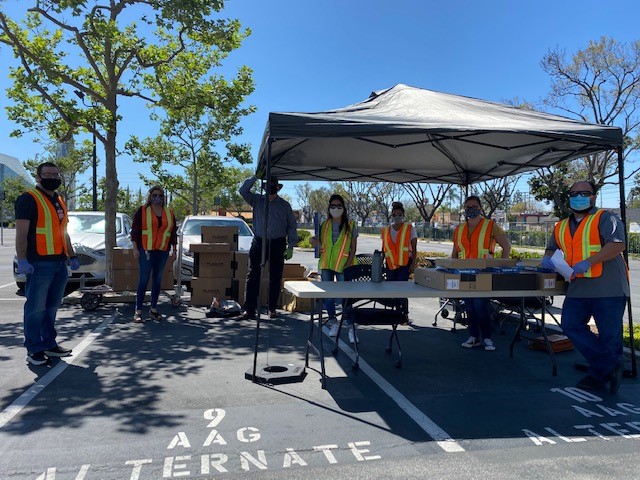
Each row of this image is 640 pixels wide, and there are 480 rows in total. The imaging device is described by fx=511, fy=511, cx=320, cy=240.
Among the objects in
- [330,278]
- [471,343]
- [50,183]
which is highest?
[50,183]

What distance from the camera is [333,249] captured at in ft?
21.4

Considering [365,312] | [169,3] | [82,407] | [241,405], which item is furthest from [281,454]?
[169,3]

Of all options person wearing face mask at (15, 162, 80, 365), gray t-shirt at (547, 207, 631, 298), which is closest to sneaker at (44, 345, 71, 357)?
person wearing face mask at (15, 162, 80, 365)

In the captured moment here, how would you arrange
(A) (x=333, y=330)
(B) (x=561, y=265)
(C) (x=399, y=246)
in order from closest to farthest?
(B) (x=561, y=265), (A) (x=333, y=330), (C) (x=399, y=246)

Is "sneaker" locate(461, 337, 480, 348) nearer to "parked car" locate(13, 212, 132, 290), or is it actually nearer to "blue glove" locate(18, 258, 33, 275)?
"blue glove" locate(18, 258, 33, 275)

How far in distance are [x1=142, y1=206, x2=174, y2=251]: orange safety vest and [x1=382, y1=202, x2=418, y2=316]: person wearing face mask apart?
3063mm

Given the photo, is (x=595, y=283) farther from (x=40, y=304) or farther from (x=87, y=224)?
(x=87, y=224)

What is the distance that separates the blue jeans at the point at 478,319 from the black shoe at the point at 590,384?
1398mm

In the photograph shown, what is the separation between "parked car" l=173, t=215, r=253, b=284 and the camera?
9.70 m

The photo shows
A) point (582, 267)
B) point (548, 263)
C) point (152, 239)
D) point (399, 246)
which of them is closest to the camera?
point (582, 267)

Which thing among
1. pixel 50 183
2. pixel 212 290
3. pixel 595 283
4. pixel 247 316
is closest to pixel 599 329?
pixel 595 283

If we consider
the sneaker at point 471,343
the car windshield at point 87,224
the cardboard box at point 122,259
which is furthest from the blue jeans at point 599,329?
the car windshield at point 87,224

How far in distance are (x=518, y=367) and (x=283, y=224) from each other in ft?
12.2

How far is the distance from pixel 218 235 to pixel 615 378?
6.02 m
